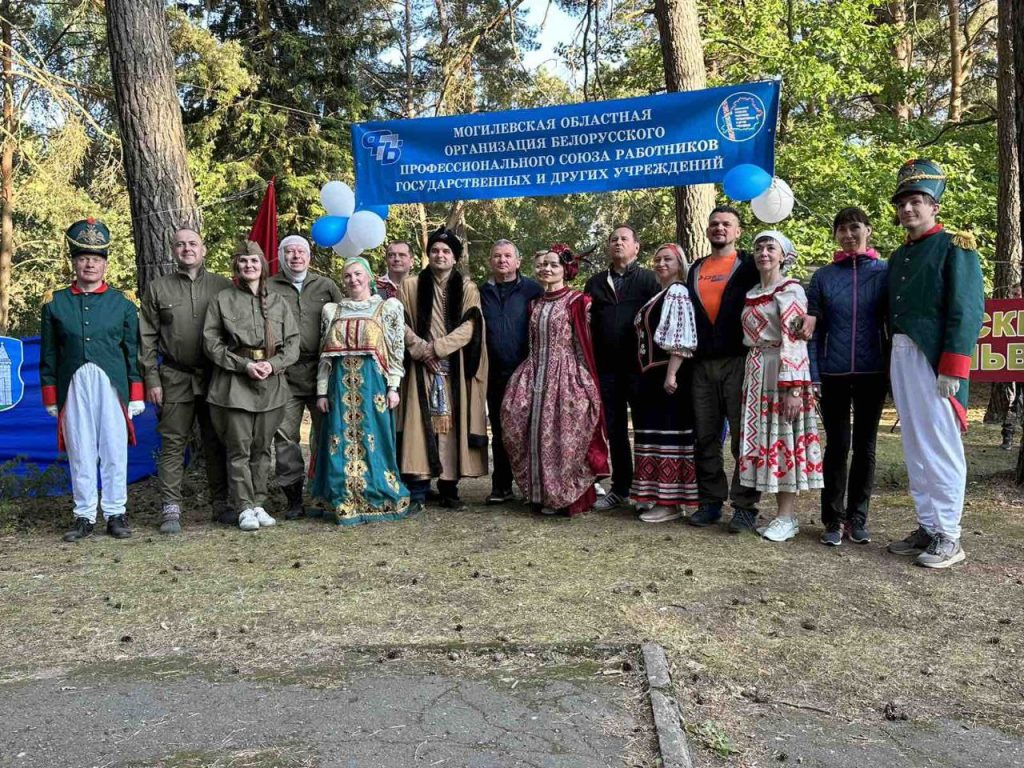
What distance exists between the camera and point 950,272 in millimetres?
4352

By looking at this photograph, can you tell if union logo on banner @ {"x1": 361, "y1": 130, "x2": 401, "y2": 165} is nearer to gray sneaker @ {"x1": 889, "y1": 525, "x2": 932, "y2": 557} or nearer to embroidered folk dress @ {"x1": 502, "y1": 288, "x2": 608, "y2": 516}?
embroidered folk dress @ {"x1": 502, "y1": 288, "x2": 608, "y2": 516}

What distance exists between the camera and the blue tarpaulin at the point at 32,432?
659 cm

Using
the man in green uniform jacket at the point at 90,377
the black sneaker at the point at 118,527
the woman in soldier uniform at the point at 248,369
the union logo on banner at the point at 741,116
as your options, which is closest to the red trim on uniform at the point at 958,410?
the union logo on banner at the point at 741,116

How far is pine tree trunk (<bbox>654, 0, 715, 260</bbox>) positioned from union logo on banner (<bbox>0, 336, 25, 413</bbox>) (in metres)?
5.34

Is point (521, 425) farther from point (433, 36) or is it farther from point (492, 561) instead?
point (433, 36)

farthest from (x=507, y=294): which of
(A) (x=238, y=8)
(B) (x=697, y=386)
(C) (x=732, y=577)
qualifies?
(A) (x=238, y=8)

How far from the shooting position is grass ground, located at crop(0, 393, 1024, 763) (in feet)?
10.2

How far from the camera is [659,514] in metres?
5.48

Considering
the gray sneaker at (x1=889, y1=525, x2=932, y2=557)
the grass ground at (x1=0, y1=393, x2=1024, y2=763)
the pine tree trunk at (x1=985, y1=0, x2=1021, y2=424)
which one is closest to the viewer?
the grass ground at (x1=0, y1=393, x2=1024, y2=763)

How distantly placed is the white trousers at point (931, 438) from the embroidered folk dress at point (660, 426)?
4.14 feet

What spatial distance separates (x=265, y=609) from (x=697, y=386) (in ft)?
9.19

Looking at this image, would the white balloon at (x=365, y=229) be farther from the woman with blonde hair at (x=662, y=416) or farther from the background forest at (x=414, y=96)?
the background forest at (x=414, y=96)

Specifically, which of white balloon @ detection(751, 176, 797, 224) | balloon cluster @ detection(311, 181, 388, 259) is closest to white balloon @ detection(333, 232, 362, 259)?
balloon cluster @ detection(311, 181, 388, 259)

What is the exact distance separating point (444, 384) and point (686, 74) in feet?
12.4
